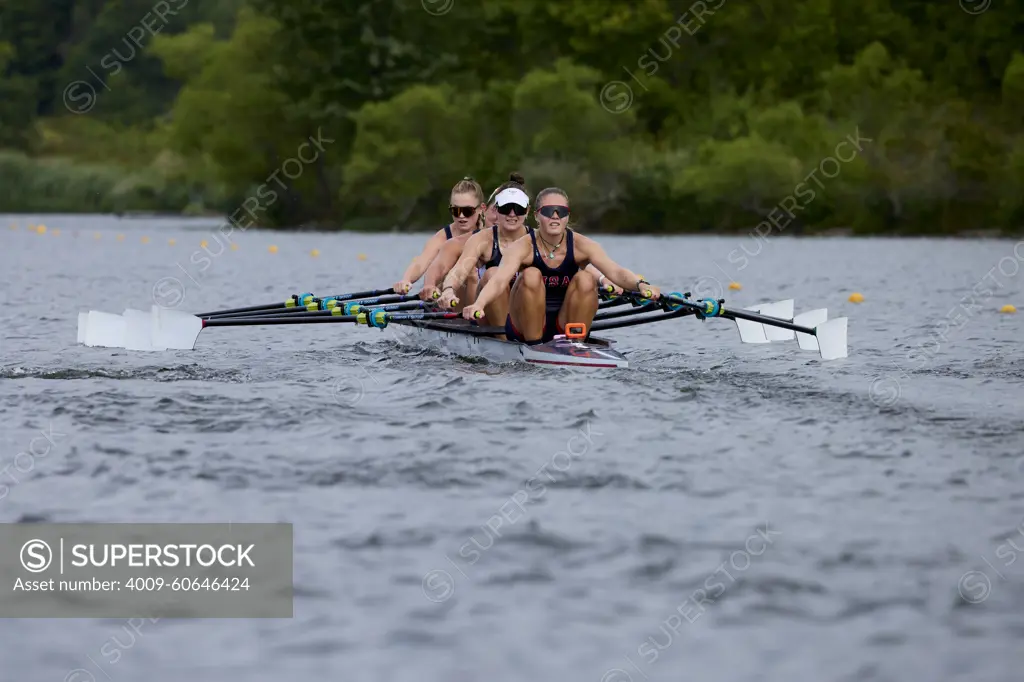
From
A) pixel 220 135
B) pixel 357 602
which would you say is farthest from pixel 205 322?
pixel 220 135

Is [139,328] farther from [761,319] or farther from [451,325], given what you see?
[761,319]

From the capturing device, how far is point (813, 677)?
207 inches

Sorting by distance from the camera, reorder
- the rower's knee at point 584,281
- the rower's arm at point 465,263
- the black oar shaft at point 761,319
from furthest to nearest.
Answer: the rower's arm at point 465,263
the black oar shaft at point 761,319
the rower's knee at point 584,281

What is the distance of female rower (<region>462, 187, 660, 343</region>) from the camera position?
11719mm

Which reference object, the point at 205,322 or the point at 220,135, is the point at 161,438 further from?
the point at 220,135

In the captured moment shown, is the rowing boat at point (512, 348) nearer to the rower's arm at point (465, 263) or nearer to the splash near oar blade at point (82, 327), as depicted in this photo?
the rower's arm at point (465, 263)

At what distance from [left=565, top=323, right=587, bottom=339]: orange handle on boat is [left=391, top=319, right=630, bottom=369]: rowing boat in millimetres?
32

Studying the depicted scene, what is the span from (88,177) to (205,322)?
56117mm

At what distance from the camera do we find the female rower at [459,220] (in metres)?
13.9

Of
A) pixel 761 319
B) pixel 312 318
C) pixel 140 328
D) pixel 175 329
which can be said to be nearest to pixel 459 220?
pixel 312 318

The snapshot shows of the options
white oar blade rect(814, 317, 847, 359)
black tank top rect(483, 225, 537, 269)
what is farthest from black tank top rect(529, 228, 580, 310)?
white oar blade rect(814, 317, 847, 359)

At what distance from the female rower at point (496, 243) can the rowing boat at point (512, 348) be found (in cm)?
24

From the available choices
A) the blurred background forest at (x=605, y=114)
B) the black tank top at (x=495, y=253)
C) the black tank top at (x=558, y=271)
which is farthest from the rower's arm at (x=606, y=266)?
the blurred background forest at (x=605, y=114)

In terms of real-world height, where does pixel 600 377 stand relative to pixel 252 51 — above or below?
below
